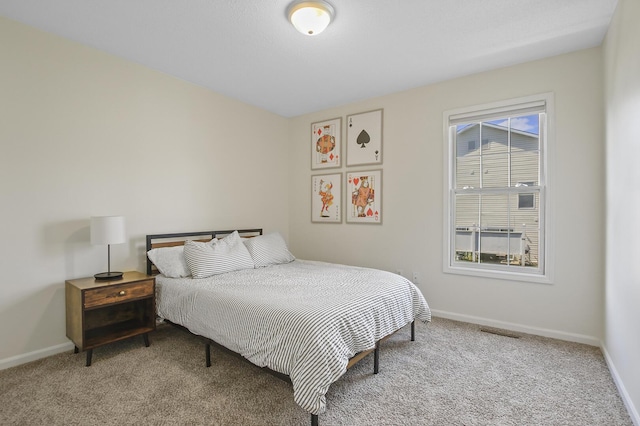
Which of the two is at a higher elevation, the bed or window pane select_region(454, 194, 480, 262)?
window pane select_region(454, 194, 480, 262)

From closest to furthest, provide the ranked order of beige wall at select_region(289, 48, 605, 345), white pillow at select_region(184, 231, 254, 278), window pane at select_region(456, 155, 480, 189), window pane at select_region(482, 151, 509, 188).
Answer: beige wall at select_region(289, 48, 605, 345) → white pillow at select_region(184, 231, 254, 278) → window pane at select_region(482, 151, 509, 188) → window pane at select_region(456, 155, 480, 189)

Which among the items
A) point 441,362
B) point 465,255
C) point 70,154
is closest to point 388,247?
point 465,255

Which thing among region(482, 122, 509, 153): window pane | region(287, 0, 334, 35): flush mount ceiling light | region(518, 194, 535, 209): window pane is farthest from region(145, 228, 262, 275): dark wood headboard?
region(518, 194, 535, 209): window pane

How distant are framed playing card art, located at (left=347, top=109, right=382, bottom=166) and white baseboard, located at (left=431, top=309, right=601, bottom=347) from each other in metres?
1.97

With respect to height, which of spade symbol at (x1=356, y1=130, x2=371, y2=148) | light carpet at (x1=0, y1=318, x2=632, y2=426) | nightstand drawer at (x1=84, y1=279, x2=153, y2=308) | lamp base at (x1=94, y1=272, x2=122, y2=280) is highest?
spade symbol at (x1=356, y1=130, x2=371, y2=148)

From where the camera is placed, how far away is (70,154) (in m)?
2.72

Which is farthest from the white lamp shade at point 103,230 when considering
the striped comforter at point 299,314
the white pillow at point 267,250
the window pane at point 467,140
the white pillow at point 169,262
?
the window pane at point 467,140

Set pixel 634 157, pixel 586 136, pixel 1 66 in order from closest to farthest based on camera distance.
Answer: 1. pixel 634 157
2. pixel 1 66
3. pixel 586 136

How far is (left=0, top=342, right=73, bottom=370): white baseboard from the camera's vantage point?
2.40 meters

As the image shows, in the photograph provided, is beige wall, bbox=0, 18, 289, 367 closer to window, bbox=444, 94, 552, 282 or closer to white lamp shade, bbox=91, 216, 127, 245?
white lamp shade, bbox=91, 216, 127, 245

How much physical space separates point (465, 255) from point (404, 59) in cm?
216

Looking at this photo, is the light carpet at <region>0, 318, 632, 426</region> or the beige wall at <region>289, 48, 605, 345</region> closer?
the light carpet at <region>0, 318, 632, 426</region>

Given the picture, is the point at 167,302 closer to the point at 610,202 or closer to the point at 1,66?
the point at 1,66

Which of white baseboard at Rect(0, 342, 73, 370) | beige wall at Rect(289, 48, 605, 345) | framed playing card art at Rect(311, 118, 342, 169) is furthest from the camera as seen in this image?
framed playing card art at Rect(311, 118, 342, 169)
